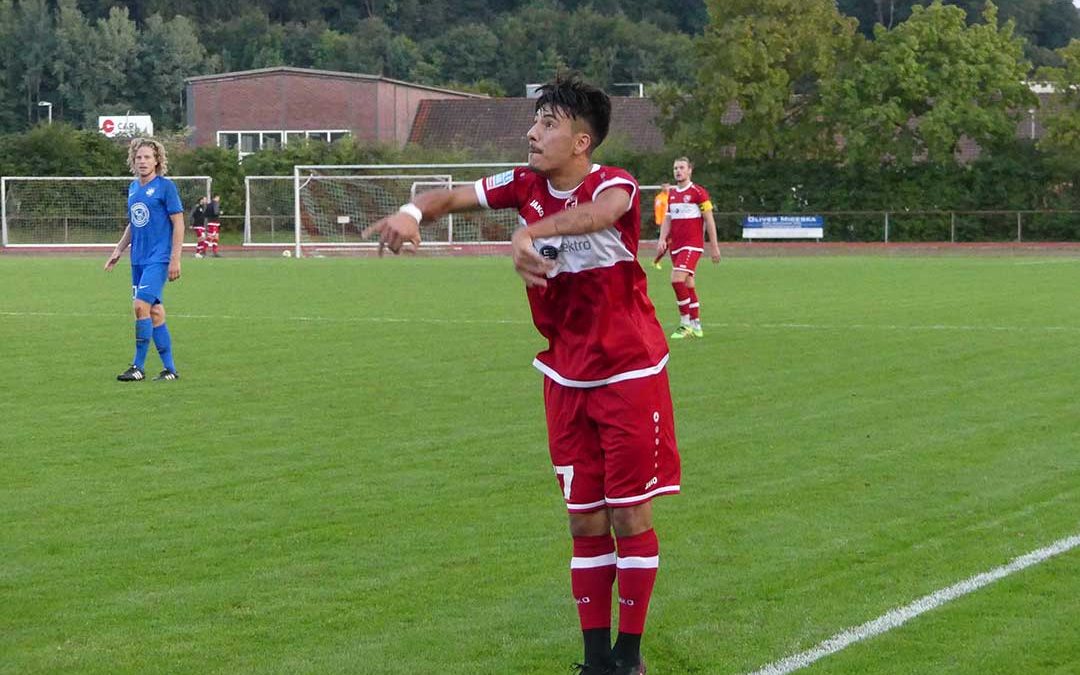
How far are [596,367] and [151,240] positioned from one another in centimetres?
900

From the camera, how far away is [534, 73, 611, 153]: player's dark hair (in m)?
5.29

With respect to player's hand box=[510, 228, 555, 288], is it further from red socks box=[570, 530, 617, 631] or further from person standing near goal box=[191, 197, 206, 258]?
person standing near goal box=[191, 197, 206, 258]

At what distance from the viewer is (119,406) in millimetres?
12008

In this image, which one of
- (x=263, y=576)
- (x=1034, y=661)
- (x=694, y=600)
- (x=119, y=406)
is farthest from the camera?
(x=119, y=406)

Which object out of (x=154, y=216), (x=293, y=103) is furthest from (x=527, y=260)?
(x=293, y=103)

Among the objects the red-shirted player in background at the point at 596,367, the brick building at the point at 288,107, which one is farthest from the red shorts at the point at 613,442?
the brick building at the point at 288,107

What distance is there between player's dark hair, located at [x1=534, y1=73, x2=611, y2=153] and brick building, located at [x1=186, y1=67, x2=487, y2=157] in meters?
65.5

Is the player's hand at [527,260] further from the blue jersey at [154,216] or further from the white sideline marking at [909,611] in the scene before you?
the blue jersey at [154,216]

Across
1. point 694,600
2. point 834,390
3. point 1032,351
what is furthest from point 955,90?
point 694,600

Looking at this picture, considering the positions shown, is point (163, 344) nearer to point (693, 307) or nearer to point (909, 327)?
point (693, 307)

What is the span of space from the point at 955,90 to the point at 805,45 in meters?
4.82

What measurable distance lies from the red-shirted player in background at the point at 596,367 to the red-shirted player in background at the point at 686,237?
1206cm

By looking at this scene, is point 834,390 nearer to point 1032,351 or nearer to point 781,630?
point 1032,351

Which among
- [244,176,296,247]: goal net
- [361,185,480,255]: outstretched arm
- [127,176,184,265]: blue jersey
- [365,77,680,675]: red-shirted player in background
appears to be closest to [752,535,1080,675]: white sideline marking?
[365,77,680,675]: red-shirted player in background
